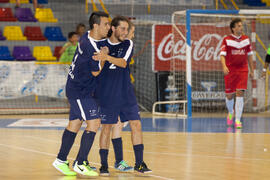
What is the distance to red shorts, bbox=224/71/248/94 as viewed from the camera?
35.0 ft

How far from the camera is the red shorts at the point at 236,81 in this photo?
420 inches

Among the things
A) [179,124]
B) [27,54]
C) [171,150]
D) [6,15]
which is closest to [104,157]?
[171,150]

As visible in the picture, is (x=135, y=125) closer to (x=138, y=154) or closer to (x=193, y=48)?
(x=138, y=154)

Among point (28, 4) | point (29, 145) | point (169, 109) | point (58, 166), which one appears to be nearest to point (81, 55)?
point (58, 166)

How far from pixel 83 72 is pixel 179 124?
237 inches

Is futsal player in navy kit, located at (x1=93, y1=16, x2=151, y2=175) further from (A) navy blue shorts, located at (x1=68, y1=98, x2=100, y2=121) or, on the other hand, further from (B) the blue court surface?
(B) the blue court surface

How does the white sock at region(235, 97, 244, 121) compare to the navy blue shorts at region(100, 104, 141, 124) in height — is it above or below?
below

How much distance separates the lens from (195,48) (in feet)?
48.0

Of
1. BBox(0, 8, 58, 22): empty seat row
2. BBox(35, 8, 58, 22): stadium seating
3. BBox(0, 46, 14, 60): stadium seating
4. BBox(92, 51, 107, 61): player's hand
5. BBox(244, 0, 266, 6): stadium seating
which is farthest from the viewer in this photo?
BBox(244, 0, 266, 6): stadium seating

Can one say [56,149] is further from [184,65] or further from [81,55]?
[184,65]

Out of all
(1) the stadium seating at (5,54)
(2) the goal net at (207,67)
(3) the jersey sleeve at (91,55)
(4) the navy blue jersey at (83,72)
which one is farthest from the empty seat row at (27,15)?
(3) the jersey sleeve at (91,55)

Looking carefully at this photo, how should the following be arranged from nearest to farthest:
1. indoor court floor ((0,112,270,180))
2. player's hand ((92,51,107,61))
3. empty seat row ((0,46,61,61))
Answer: player's hand ((92,51,107,61)) → indoor court floor ((0,112,270,180)) → empty seat row ((0,46,61,61))

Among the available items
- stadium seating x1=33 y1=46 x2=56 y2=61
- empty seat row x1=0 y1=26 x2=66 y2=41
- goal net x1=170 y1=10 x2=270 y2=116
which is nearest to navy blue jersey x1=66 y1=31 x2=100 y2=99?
goal net x1=170 y1=10 x2=270 y2=116

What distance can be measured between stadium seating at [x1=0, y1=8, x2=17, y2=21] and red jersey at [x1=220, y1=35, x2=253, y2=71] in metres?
8.82
